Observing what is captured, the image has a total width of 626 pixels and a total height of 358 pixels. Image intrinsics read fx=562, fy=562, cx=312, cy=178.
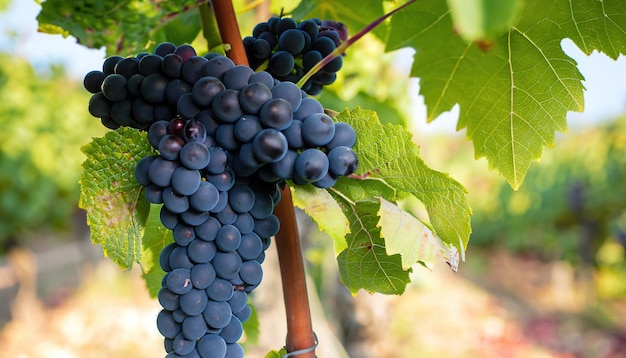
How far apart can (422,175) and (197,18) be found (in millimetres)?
486

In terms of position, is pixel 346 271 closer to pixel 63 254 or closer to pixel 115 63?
pixel 115 63

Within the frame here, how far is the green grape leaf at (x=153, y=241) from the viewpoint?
744 mm

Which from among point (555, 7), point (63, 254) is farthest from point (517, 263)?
point (555, 7)

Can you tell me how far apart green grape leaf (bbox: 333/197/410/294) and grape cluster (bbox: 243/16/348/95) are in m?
0.17

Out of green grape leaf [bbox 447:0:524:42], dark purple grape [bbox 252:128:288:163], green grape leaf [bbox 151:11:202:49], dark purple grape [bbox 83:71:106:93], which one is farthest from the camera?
green grape leaf [bbox 151:11:202:49]

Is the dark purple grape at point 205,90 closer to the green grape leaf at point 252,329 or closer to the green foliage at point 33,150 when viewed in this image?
the green grape leaf at point 252,329

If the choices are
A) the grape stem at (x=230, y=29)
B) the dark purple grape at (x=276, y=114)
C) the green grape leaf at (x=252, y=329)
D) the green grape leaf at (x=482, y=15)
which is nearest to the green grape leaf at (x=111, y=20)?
the grape stem at (x=230, y=29)

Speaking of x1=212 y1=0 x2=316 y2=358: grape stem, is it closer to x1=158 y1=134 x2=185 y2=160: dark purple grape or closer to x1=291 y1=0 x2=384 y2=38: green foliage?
x1=158 y1=134 x2=185 y2=160: dark purple grape

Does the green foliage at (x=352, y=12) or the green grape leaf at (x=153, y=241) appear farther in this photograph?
the green foliage at (x=352, y=12)

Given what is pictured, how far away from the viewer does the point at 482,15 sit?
25 centimetres

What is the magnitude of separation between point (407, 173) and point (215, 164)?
0.20 meters

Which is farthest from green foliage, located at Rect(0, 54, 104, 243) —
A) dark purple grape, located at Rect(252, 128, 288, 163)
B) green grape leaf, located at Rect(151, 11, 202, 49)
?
dark purple grape, located at Rect(252, 128, 288, 163)

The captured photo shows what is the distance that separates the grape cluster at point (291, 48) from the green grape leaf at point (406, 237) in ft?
0.68

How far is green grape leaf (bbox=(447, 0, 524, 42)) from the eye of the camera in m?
0.24
